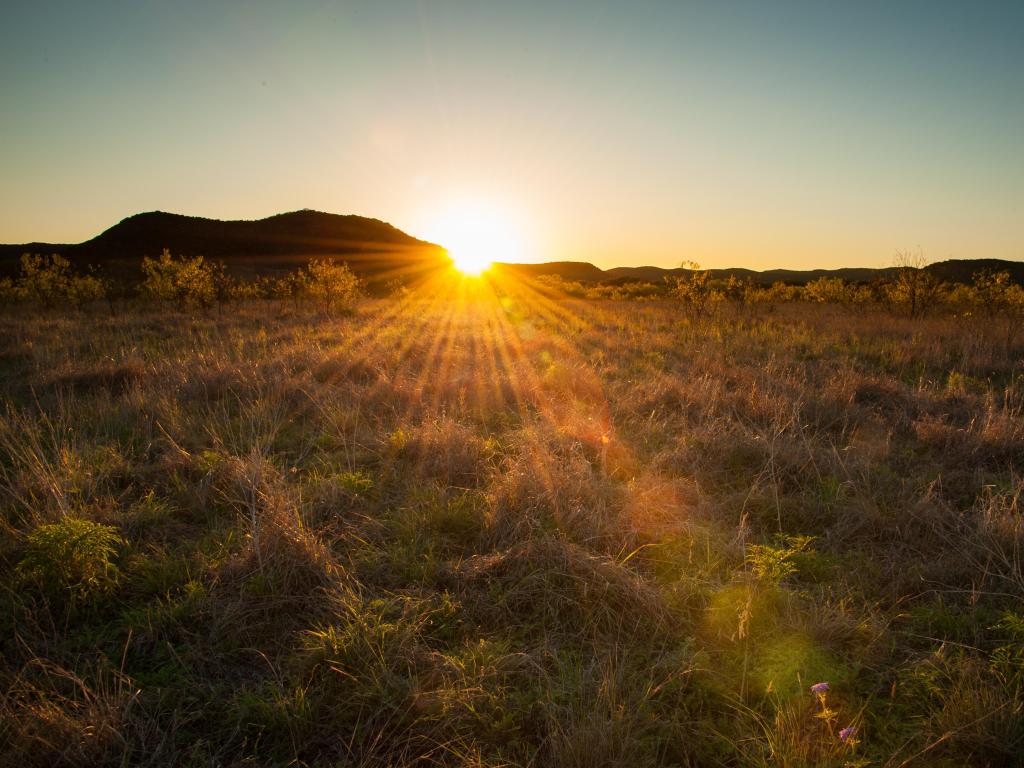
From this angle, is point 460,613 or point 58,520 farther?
point 58,520

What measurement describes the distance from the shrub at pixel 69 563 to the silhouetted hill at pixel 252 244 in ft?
254

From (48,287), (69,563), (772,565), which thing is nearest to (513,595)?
(772,565)

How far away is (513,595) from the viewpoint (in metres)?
2.72

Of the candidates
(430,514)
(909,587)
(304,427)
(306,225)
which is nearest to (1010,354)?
(909,587)

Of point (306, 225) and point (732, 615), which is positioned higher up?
point (306, 225)

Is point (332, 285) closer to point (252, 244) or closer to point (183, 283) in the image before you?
point (183, 283)

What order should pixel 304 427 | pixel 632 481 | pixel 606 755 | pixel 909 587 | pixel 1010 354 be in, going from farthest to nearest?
pixel 1010 354 → pixel 304 427 → pixel 632 481 → pixel 909 587 → pixel 606 755

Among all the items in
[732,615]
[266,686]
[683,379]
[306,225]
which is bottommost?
[266,686]

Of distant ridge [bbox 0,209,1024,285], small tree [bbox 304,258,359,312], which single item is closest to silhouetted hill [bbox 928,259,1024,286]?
distant ridge [bbox 0,209,1024,285]

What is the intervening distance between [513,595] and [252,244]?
106 m

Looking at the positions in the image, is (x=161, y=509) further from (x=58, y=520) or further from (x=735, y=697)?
(x=735, y=697)

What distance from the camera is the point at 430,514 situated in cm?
355

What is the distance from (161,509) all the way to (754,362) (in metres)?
10.2

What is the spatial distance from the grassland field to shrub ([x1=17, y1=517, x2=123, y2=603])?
0.7 inches
